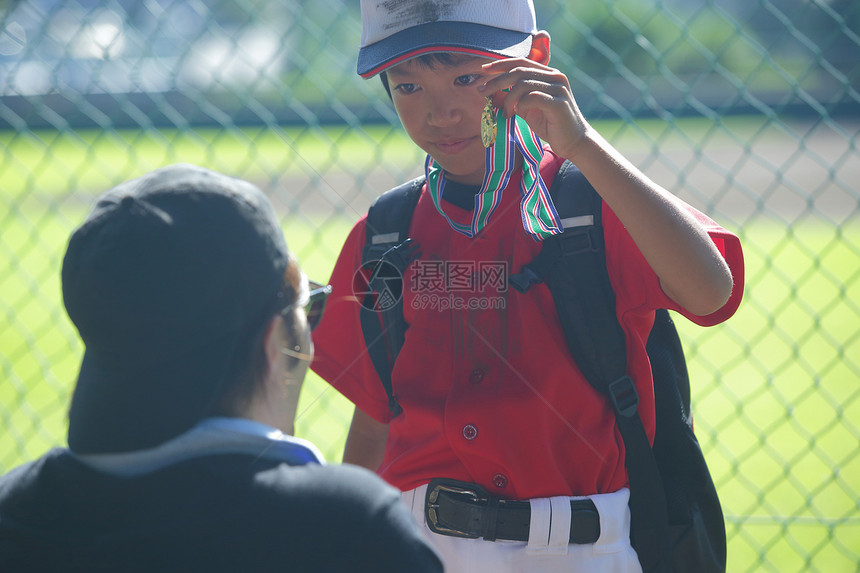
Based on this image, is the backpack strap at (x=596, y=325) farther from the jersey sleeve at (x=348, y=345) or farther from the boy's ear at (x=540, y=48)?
the jersey sleeve at (x=348, y=345)

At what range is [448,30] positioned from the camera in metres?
1.49

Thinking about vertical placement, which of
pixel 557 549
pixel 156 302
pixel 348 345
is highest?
pixel 156 302

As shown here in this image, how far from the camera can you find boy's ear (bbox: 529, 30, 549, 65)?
160cm

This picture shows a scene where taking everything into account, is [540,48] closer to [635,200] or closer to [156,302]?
[635,200]

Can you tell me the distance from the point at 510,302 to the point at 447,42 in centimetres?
49

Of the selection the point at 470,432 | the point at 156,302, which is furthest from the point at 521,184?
the point at 156,302

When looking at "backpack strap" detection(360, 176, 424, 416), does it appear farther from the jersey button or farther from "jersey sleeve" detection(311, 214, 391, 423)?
the jersey button

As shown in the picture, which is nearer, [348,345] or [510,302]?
[510,302]

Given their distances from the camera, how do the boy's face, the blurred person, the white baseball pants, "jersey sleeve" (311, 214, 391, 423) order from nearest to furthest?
the blurred person
the white baseball pants
the boy's face
"jersey sleeve" (311, 214, 391, 423)

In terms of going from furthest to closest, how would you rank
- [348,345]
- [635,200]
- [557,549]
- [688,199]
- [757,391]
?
1. [688,199]
2. [757,391]
3. [348,345]
4. [557,549]
5. [635,200]

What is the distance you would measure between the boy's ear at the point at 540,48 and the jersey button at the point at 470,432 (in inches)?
28.9

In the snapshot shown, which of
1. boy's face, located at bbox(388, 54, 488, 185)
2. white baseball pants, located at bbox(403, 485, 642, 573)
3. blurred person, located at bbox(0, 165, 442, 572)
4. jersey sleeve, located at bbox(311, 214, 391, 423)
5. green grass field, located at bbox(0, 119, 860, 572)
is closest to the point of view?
blurred person, located at bbox(0, 165, 442, 572)

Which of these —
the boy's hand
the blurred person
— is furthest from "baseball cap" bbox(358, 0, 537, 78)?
the blurred person

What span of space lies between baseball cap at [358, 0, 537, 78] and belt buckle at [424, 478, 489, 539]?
80 centimetres
